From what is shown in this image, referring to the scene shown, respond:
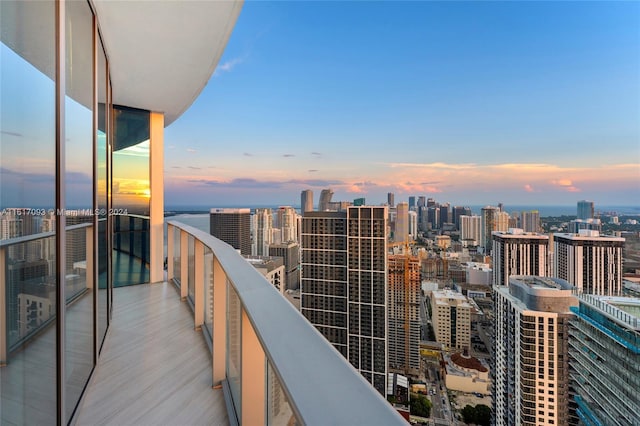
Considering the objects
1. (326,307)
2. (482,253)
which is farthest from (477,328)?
(326,307)

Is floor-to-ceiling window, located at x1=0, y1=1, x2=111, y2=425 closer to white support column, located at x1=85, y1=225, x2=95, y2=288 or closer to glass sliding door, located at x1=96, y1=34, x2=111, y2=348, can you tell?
white support column, located at x1=85, y1=225, x2=95, y2=288

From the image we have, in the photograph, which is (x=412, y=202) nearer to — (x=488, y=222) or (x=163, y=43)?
(x=488, y=222)

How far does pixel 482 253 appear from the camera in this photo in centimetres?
1110

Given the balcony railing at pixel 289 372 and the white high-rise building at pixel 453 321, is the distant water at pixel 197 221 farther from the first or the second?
the white high-rise building at pixel 453 321

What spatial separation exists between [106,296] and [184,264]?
0.87 meters

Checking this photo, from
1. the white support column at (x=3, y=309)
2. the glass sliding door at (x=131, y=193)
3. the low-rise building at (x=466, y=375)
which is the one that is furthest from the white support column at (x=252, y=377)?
the low-rise building at (x=466, y=375)

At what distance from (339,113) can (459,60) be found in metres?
5.72

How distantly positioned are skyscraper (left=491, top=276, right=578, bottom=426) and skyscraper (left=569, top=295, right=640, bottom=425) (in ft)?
1.40

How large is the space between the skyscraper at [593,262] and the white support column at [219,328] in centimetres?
711

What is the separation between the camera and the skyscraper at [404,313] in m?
7.27

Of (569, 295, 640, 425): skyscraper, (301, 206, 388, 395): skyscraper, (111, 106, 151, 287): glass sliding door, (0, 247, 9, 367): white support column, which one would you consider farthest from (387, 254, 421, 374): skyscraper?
(0, 247, 9, 367): white support column

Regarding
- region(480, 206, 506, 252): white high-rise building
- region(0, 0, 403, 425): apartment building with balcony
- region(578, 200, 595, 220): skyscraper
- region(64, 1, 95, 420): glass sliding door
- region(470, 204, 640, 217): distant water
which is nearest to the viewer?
region(0, 0, 403, 425): apartment building with balcony

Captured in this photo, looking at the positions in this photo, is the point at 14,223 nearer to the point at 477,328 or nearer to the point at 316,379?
the point at 316,379

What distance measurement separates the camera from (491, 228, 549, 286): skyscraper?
905 centimetres
